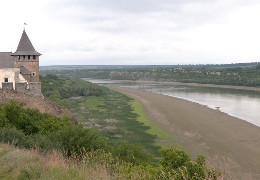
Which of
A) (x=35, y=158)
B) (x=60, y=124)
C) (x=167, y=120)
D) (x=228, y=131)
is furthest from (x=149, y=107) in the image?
(x=35, y=158)

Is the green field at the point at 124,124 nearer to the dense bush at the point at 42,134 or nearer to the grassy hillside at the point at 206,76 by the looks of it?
the dense bush at the point at 42,134

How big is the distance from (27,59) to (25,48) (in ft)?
3.84

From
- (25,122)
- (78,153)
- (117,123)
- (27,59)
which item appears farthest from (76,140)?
(117,123)

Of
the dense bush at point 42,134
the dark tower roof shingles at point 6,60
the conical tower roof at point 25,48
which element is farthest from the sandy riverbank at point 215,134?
the dark tower roof shingles at point 6,60

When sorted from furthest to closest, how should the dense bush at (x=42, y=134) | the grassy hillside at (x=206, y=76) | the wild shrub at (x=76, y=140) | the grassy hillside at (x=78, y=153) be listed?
the grassy hillside at (x=206, y=76), the wild shrub at (x=76, y=140), the dense bush at (x=42, y=134), the grassy hillside at (x=78, y=153)

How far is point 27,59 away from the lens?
28.2m

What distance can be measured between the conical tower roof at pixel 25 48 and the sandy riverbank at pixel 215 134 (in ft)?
51.4

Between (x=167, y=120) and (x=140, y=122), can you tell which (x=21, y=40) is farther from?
(x=167, y=120)

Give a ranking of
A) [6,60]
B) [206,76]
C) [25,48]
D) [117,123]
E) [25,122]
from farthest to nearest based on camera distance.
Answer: [206,76]
[117,123]
[25,48]
[6,60]
[25,122]

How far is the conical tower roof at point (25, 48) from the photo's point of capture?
1105 inches

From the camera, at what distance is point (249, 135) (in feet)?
87.9

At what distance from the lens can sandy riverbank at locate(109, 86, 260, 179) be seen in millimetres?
19875

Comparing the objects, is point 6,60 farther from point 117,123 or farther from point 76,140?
point 76,140

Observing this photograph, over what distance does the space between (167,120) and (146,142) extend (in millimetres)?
10273
